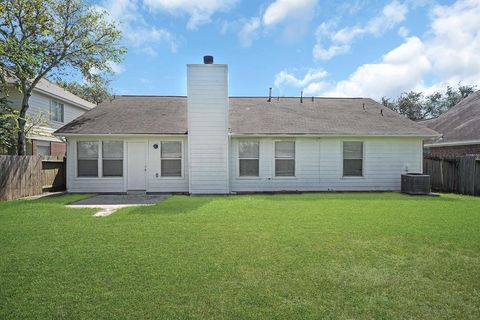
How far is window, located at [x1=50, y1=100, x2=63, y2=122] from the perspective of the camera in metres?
19.3

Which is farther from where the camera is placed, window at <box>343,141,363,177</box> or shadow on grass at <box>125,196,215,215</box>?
window at <box>343,141,363,177</box>

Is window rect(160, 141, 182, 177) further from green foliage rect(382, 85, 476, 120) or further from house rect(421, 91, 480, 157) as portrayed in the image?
green foliage rect(382, 85, 476, 120)

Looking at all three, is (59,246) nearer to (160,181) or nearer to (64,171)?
(160,181)

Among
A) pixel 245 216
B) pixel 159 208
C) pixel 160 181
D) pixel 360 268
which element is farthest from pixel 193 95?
pixel 360 268

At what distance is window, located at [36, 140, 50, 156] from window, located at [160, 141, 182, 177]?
9979 mm

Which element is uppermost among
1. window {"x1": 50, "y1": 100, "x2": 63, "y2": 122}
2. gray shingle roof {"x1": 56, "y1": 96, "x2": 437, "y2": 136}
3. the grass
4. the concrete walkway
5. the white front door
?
window {"x1": 50, "y1": 100, "x2": 63, "y2": 122}

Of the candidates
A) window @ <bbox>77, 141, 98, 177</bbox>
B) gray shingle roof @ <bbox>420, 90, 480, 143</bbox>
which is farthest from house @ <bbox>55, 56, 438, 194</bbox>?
gray shingle roof @ <bbox>420, 90, 480, 143</bbox>

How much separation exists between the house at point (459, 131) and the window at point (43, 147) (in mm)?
21327

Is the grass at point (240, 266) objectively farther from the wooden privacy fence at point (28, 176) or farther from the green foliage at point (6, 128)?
the green foliage at point (6, 128)

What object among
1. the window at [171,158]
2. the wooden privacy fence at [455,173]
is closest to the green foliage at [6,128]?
the window at [171,158]

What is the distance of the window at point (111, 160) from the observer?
43.0ft

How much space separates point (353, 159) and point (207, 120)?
21.8ft

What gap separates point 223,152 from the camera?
40.4ft

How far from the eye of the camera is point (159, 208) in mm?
9016
